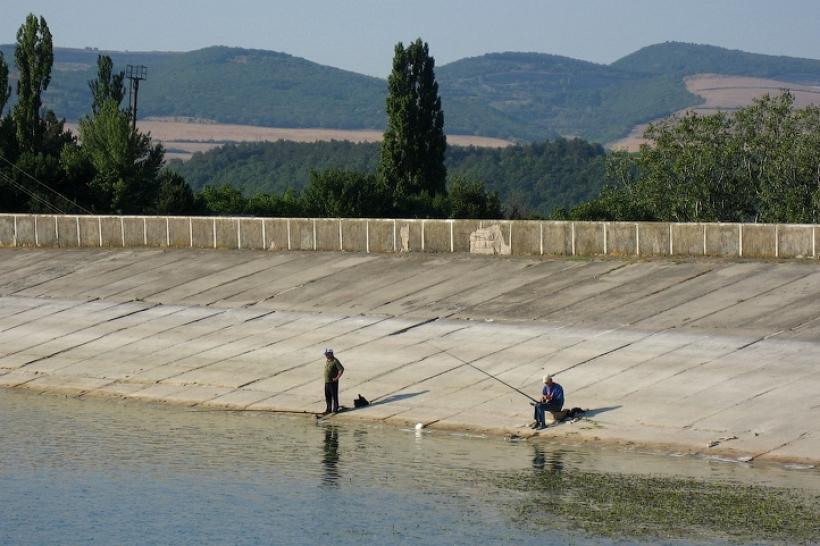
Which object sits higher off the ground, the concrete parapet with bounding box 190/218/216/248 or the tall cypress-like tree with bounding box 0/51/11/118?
the tall cypress-like tree with bounding box 0/51/11/118

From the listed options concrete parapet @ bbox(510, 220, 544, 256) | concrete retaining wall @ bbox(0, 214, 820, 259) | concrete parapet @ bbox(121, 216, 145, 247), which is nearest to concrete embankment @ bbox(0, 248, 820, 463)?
concrete retaining wall @ bbox(0, 214, 820, 259)

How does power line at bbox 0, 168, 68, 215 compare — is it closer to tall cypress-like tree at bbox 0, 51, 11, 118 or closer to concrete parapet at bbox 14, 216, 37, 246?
tall cypress-like tree at bbox 0, 51, 11, 118

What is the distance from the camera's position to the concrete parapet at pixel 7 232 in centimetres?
7506

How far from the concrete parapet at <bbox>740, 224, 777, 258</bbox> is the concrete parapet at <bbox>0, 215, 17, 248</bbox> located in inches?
1553

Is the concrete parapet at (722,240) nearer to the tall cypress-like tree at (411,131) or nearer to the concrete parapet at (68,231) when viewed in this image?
the concrete parapet at (68,231)

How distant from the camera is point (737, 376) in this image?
37969 mm

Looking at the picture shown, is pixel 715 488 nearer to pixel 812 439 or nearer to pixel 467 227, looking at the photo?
pixel 812 439

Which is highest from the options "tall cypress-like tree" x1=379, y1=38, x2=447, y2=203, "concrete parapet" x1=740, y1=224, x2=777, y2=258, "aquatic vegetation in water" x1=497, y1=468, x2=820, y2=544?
"tall cypress-like tree" x1=379, y1=38, x2=447, y2=203

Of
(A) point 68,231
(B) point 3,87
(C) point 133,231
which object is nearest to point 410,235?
(C) point 133,231

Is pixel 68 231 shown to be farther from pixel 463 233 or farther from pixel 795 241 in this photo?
pixel 795 241

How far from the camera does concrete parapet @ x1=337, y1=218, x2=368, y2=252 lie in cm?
6188

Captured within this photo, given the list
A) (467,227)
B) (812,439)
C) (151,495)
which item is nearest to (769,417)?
(812,439)

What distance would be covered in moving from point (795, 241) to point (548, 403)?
727 inches

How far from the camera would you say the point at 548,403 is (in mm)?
35906
